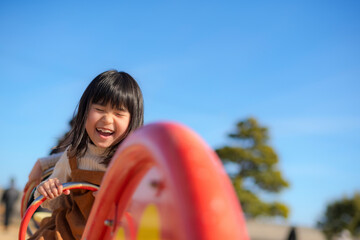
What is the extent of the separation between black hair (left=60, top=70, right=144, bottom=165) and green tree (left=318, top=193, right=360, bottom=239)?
3209cm

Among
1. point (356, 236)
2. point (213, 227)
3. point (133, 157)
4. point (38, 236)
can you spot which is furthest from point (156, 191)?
point (356, 236)

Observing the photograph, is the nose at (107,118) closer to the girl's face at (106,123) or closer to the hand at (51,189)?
the girl's face at (106,123)

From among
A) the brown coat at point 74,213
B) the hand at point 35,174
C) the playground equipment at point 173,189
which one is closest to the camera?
the playground equipment at point 173,189

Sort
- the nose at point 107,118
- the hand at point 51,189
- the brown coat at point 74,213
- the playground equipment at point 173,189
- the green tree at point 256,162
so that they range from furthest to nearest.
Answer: the green tree at point 256,162
the brown coat at point 74,213
the nose at point 107,118
the hand at point 51,189
the playground equipment at point 173,189

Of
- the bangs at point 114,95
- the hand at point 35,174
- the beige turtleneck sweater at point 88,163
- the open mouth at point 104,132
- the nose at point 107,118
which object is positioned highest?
the bangs at point 114,95

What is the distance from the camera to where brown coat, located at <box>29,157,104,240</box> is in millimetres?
2197

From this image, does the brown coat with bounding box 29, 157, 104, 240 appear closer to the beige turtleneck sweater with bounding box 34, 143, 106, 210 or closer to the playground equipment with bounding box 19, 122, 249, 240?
the beige turtleneck sweater with bounding box 34, 143, 106, 210

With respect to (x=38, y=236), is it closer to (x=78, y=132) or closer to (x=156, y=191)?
(x=78, y=132)

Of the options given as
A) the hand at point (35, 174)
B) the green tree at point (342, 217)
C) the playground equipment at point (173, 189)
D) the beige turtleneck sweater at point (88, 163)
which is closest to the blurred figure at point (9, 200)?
the hand at point (35, 174)

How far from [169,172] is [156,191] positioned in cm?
21

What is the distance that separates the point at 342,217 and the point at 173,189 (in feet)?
117

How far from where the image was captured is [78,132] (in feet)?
7.57

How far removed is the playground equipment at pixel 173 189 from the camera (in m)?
0.74

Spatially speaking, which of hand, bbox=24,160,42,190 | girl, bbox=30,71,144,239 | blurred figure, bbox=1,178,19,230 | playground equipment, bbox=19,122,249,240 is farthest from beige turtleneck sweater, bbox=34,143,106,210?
blurred figure, bbox=1,178,19,230
